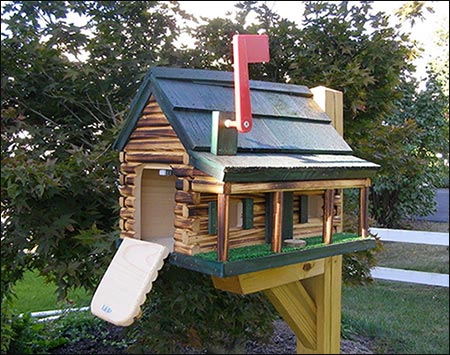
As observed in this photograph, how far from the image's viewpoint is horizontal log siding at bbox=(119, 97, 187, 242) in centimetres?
78

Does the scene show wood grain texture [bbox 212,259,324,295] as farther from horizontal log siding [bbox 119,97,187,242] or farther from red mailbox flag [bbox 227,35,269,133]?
red mailbox flag [bbox 227,35,269,133]

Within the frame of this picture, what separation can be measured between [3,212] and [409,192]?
1477 millimetres

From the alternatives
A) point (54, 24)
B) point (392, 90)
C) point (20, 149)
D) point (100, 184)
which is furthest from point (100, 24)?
point (392, 90)

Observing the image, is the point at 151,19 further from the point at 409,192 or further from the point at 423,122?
the point at 409,192

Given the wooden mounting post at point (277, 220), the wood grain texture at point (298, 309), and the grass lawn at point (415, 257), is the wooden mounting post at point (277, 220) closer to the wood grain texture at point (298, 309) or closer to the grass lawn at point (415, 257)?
the wood grain texture at point (298, 309)

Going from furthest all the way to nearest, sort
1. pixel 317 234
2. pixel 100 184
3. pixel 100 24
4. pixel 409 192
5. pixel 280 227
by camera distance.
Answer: pixel 409 192 < pixel 100 24 < pixel 100 184 < pixel 317 234 < pixel 280 227

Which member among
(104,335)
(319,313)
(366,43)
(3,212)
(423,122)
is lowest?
(104,335)

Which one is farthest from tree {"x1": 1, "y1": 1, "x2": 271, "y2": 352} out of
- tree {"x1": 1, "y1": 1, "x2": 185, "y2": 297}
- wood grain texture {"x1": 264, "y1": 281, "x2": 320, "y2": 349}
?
wood grain texture {"x1": 264, "y1": 281, "x2": 320, "y2": 349}

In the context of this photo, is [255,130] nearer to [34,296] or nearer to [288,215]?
[288,215]

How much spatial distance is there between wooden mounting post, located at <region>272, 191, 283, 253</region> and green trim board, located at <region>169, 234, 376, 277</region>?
2cm

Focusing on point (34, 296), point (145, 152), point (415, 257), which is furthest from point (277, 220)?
point (34, 296)

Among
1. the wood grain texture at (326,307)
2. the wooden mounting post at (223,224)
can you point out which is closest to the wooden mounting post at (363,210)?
the wood grain texture at (326,307)

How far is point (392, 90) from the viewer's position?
145cm

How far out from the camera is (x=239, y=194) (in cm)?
77
